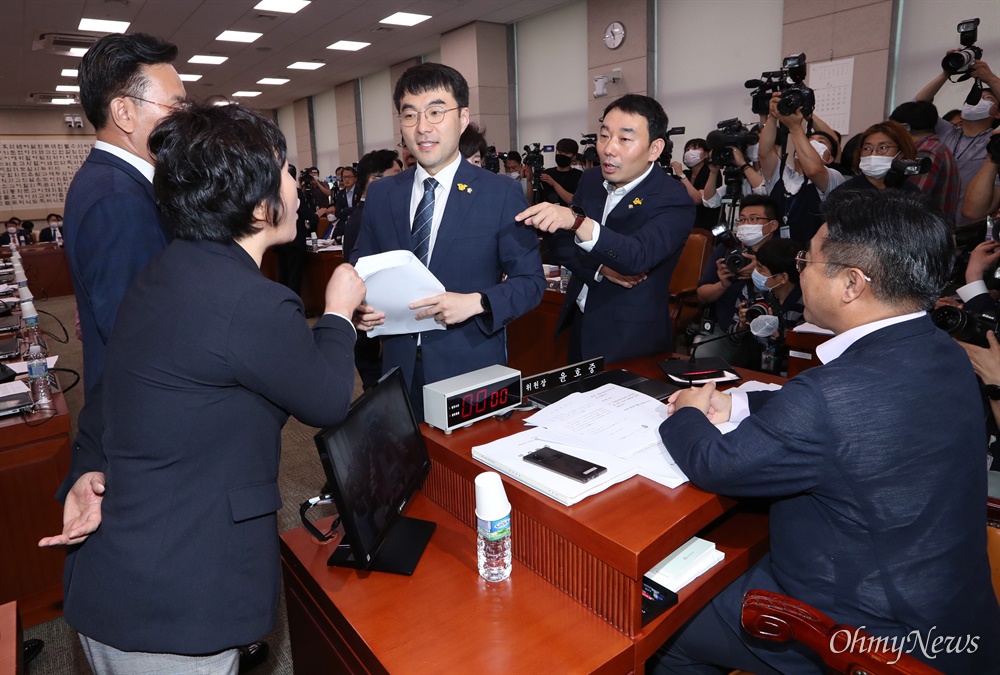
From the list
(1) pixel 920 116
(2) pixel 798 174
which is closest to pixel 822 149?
(2) pixel 798 174

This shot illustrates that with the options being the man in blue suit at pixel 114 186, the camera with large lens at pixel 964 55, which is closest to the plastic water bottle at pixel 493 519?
the man in blue suit at pixel 114 186

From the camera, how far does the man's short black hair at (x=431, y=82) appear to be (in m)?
1.62

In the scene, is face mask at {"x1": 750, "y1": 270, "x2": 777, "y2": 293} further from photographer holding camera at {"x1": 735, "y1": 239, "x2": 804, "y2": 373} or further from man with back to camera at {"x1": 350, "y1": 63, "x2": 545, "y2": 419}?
man with back to camera at {"x1": 350, "y1": 63, "x2": 545, "y2": 419}

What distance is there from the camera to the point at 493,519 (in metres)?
0.98

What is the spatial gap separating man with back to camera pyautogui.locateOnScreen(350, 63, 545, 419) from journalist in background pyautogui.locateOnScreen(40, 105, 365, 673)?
2.48 feet

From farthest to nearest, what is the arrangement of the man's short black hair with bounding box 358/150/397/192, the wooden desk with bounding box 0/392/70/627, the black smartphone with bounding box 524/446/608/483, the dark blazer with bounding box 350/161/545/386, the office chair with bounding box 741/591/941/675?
the man's short black hair with bounding box 358/150/397/192, the wooden desk with bounding box 0/392/70/627, the dark blazer with bounding box 350/161/545/386, the black smartphone with bounding box 524/446/608/483, the office chair with bounding box 741/591/941/675

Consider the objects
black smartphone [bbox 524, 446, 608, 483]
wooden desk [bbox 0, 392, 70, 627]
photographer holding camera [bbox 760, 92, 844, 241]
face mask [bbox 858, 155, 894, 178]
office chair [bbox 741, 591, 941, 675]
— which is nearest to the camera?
office chair [bbox 741, 591, 941, 675]

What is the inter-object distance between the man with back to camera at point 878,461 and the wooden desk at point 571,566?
8 cm

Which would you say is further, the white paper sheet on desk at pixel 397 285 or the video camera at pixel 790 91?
the video camera at pixel 790 91

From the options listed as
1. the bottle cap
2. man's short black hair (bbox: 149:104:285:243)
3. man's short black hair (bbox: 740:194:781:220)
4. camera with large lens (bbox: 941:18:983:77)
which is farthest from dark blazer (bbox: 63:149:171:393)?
camera with large lens (bbox: 941:18:983:77)

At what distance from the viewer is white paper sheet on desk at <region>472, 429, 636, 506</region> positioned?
1.00m

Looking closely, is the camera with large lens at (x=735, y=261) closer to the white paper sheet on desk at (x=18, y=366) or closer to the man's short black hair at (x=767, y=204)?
the man's short black hair at (x=767, y=204)

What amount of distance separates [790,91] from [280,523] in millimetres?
3020
